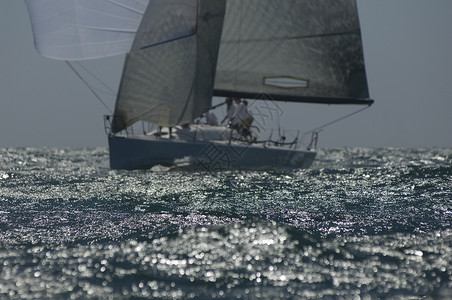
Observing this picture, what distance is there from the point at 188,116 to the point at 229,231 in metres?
8.37

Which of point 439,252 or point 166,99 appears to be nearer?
point 439,252

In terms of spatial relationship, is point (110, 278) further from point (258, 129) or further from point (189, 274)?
point (258, 129)

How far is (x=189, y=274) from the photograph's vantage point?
4109mm

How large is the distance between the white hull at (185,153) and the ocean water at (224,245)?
13.2ft

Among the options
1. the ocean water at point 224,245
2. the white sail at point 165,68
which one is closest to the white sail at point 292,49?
the white sail at point 165,68

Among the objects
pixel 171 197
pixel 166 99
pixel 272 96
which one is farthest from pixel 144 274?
pixel 272 96

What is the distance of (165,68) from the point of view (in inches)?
520

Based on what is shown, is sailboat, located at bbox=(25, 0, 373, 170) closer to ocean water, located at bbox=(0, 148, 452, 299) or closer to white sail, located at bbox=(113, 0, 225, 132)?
white sail, located at bbox=(113, 0, 225, 132)

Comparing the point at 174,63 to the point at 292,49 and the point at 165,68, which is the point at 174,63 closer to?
the point at 165,68

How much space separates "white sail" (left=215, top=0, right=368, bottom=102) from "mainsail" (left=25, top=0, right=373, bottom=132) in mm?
33

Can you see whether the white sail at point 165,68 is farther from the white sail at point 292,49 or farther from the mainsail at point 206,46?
the white sail at point 292,49

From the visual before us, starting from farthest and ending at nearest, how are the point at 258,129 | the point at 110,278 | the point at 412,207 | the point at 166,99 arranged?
the point at 258,129, the point at 166,99, the point at 412,207, the point at 110,278

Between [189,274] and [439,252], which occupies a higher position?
[189,274]

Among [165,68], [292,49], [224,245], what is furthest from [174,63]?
[224,245]
